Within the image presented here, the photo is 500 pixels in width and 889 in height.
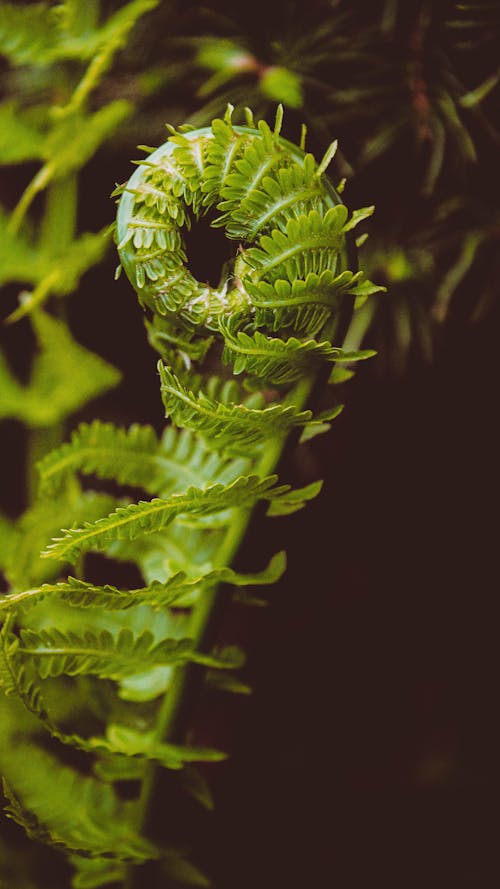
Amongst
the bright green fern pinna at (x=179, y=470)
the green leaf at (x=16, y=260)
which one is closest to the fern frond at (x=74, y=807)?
the bright green fern pinna at (x=179, y=470)

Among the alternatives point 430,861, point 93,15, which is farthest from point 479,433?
point 93,15

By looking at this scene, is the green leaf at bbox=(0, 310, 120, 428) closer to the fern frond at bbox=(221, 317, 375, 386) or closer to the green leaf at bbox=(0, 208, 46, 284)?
the green leaf at bbox=(0, 208, 46, 284)

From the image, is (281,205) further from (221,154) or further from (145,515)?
(145,515)

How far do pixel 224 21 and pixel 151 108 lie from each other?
154 mm

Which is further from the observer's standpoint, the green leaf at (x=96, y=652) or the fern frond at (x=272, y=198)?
the green leaf at (x=96, y=652)

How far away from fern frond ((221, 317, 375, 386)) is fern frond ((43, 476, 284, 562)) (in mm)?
92

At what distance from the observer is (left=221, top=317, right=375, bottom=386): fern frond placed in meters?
0.59

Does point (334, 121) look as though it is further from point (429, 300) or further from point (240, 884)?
point (240, 884)

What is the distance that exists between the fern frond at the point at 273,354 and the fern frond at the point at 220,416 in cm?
3

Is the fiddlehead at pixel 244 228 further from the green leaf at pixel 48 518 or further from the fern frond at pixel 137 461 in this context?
the green leaf at pixel 48 518

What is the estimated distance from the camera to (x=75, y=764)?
117 cm

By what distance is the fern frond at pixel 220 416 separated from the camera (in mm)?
595

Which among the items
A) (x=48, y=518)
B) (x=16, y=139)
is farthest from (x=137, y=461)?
(x=16, y=139)

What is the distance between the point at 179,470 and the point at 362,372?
1.23 ft
